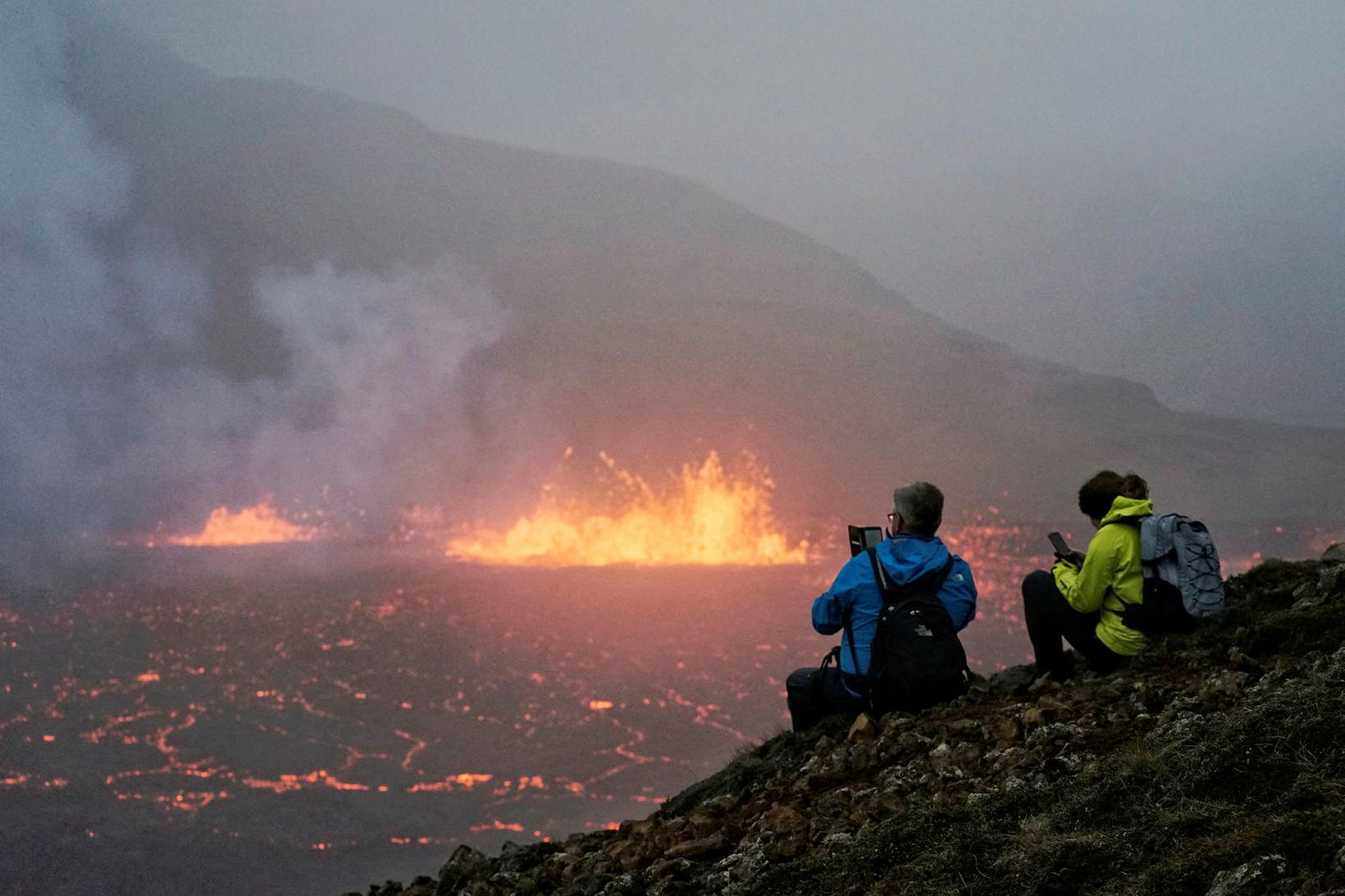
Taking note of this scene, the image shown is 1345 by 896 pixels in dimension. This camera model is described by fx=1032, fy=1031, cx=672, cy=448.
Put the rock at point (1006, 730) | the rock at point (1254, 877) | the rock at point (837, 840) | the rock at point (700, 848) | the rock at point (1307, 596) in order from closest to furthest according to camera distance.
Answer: the rock at point (1254, 877)
the rock at point (837, 840)
the rock at point (700, 848)
the rock at point (1006, 730)
the rock at point (1307, 596)

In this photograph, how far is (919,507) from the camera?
6895mm

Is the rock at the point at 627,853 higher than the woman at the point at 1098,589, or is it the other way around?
the woman at the point at 1098,589

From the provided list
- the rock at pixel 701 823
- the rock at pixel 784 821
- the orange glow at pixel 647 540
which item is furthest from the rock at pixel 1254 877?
the orange glow at pixel 647 540

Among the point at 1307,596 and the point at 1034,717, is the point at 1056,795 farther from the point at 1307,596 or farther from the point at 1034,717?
the point at 1307,596

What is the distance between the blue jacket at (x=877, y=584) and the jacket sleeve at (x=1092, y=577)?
Result: 0.73m

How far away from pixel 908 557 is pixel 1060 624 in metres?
1.50

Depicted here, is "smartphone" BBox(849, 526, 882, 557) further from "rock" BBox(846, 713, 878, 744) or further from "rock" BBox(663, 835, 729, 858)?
"rock" BBox(663, 835, 729, 858)

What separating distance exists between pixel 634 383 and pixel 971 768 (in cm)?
15927

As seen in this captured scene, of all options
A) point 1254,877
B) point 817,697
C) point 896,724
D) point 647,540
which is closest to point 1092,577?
point 896,724

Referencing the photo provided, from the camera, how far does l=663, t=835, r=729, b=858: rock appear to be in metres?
6.02

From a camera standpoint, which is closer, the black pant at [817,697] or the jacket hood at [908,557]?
the jacket hood at [908,557]

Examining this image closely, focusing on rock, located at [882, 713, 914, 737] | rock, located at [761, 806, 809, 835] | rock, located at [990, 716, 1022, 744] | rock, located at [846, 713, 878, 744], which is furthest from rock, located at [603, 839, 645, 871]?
rock, located at [990, 716, 1022, 744]

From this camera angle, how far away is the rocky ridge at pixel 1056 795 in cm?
404

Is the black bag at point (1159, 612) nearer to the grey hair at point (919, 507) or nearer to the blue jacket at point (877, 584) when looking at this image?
the blue jacket at point (877, 584)
